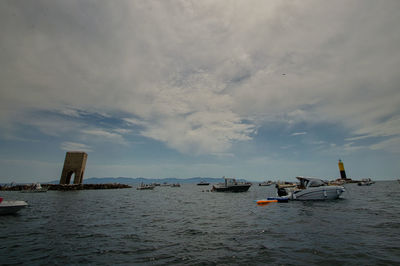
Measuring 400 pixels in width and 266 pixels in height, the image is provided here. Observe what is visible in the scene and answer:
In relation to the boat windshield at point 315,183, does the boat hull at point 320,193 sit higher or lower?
lower

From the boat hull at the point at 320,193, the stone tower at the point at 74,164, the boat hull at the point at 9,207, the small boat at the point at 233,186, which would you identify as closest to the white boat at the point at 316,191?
the boat hull at the point at 320,193

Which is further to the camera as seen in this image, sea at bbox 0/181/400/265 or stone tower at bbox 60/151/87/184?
stone tower at bbox 60/151/87/184

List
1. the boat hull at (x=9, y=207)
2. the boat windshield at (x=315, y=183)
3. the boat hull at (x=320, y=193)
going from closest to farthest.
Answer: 1. the boat hull at (x=9, y=207)
2. the boat hull at (x=320, y=193)
3. the boat windshield at (x=315, y=183)

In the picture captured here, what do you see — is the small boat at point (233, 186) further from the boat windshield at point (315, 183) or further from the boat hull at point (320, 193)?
the boat hull at point (320, 193)

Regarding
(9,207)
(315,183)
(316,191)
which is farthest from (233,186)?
(9,207)

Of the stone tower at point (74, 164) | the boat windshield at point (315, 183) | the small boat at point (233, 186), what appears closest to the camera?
the boat windshield at point (315, 183)

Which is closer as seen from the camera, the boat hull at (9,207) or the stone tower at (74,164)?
the boat hull at (9,207)

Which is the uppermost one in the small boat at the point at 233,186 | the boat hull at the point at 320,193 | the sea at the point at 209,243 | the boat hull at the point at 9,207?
the small boat at the point at 233,186

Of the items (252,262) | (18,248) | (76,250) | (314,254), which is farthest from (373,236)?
(18,248)

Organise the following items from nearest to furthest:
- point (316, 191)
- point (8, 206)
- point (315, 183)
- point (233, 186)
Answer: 1. point (8, 206)
2. point (316, 191)
3. point (315, 183)
4. point (233, 186)

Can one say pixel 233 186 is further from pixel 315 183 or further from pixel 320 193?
pixel 320 193

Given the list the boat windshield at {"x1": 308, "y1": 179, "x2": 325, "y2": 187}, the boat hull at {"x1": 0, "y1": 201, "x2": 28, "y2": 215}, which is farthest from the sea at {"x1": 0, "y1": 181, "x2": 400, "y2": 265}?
the boat windshield at {"x1": 308, "y1": 179, "x2": 325, "y2": 187}

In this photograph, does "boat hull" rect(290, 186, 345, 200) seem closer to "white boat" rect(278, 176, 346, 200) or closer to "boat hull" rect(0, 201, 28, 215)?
"white boat" rect(278, 176, 346, 200)

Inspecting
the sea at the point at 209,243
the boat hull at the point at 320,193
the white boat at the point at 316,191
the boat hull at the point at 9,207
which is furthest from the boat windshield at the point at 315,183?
the boat hull at the point at 9,207
